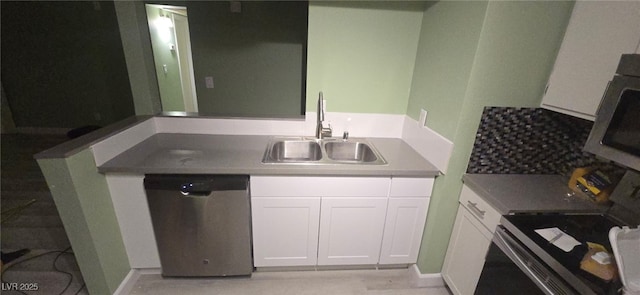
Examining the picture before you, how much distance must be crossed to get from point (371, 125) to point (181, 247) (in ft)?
5.17

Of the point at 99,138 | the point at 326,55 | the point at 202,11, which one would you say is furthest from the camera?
the point at 202,11

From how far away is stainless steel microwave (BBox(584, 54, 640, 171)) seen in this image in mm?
838

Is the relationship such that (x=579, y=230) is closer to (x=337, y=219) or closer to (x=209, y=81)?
(x=337, y=219)

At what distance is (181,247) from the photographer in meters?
1.56

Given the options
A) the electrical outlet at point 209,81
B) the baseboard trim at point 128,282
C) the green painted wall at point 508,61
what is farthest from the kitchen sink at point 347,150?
the electrical outlet at point 209,81

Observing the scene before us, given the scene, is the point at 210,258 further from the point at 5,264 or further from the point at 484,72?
the point at 484,72

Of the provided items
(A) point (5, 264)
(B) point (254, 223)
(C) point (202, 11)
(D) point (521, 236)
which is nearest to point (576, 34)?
(D) point (521, 236)

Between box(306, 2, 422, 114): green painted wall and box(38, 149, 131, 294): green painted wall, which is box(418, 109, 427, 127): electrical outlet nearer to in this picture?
box(306, 2, 422, 114): green painted wall

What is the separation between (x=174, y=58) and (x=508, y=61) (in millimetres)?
4100

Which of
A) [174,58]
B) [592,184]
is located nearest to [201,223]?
[592,184]

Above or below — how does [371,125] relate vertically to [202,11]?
below

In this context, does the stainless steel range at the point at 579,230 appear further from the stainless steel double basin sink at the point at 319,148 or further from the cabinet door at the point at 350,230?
the stainless steel double basin sink at the point at 319,148

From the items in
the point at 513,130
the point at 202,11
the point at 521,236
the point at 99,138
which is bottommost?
the point at 521,236

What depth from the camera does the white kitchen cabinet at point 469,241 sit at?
127 centimetres
